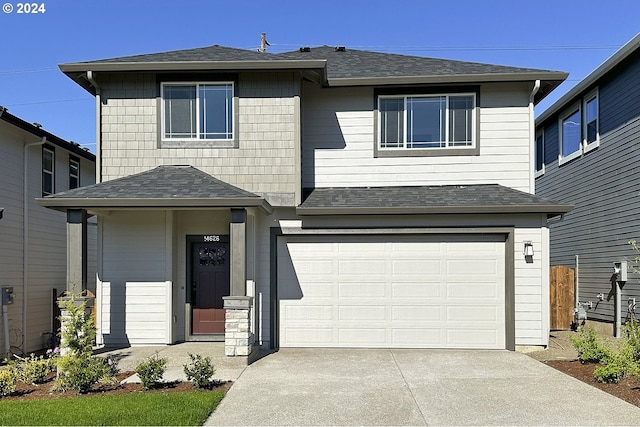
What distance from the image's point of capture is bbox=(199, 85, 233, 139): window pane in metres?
9.53

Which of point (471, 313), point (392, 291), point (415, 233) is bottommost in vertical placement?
point (471, 313)

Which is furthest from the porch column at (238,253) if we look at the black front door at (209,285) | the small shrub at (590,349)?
the small shrub at (590,349)

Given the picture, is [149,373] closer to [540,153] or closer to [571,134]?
[571,134]

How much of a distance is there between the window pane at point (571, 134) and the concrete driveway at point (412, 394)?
741 centimetres

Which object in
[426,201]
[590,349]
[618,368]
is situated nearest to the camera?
[618,368]

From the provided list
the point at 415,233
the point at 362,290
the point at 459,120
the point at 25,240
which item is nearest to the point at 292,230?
the point at 362,290

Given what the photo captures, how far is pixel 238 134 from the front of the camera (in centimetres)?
941

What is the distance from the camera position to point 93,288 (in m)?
14.2

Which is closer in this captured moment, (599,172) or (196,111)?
(196,111)

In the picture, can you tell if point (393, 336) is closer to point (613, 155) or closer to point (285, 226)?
point (285, 226)

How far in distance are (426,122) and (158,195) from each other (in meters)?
5.46

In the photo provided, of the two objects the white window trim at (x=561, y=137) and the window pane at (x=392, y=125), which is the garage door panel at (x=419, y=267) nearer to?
the window pane at (x=392, y=125)

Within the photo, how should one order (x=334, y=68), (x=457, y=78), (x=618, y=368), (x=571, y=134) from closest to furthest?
(x=618, y=368)
(x=457, y=78)
(x=334, y=68)
(x=571, y=134)

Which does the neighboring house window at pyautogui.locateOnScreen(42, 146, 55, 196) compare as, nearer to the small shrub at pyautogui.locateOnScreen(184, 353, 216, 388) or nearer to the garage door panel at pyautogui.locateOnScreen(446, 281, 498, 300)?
the small shrub at pyautogui.locateOnScreen(184, 353, 216, 388)
